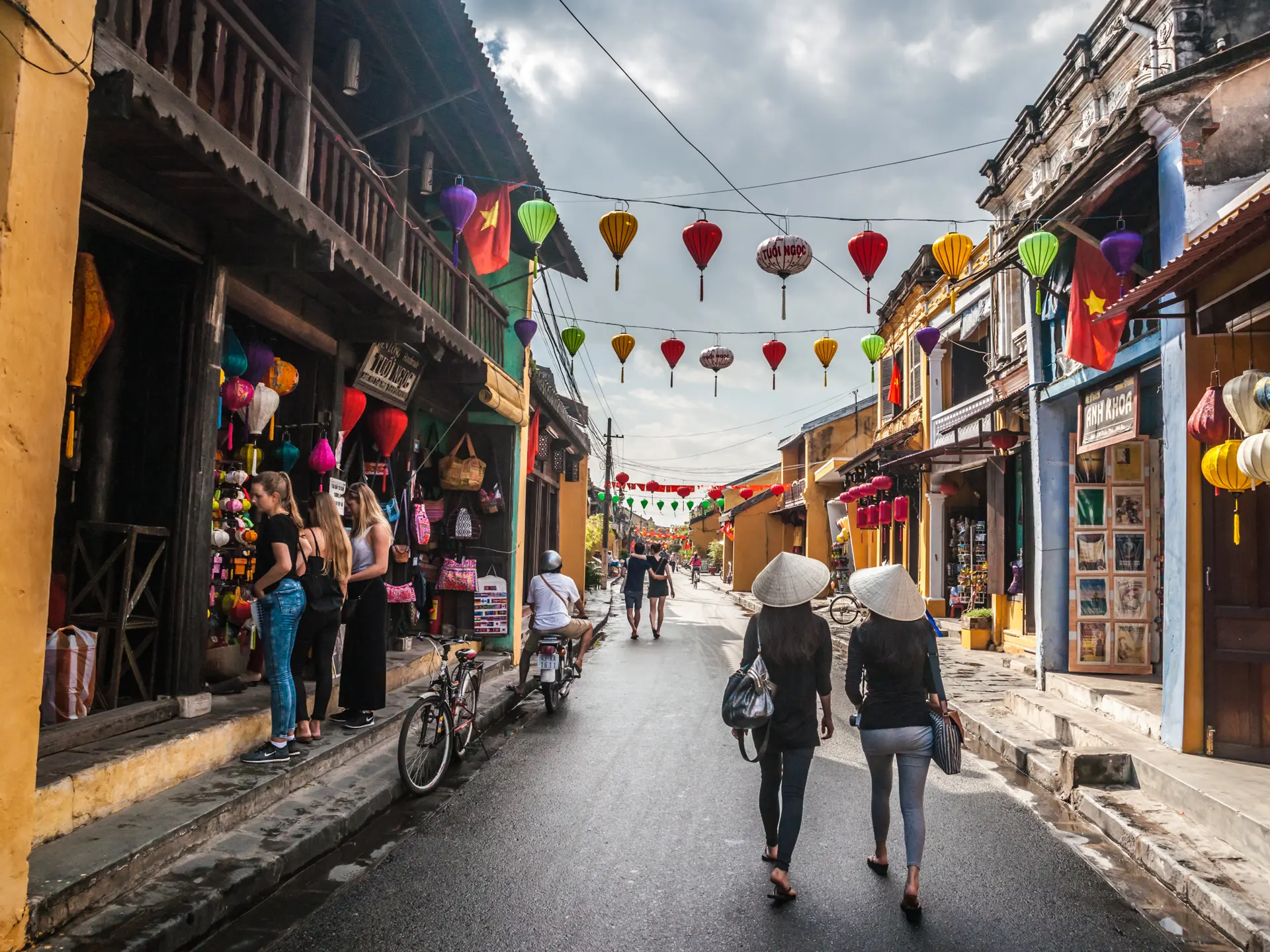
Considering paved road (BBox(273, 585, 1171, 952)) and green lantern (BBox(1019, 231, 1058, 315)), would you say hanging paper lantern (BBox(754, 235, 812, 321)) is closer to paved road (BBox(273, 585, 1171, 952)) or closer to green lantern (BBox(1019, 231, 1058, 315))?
green lantern (BBox(1019, 231, 1058, 315))

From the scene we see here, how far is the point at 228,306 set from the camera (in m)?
6.94

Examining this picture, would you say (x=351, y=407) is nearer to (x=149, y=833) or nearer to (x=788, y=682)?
(x=149, y=833)

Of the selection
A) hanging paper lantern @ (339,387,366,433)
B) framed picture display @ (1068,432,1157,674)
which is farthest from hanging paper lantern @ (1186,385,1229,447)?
hanging paper lantern @ (339,387,366,433)

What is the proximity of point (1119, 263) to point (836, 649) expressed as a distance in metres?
10.5

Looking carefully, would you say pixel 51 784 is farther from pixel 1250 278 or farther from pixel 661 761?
pixel 1250 278

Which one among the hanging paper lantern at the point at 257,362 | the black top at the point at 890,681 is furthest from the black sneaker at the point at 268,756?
the black top at the point at 890,681

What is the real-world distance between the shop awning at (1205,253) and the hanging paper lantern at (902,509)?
1319cm

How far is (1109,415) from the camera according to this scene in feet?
30.0

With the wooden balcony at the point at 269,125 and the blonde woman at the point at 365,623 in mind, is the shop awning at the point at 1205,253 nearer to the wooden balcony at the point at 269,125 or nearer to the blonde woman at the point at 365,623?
the wooden balcony at the point at 269,125

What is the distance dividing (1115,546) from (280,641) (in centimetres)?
950

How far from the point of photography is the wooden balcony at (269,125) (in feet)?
15.0

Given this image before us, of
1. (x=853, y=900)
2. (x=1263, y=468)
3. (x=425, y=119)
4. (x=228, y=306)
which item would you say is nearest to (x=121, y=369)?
(x=228, y=306)

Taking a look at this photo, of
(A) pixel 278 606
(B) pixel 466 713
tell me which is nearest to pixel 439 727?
(B) pixel 466 713

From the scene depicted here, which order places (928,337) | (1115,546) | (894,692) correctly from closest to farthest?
(894,692) → (1115,546) → (928,337)
